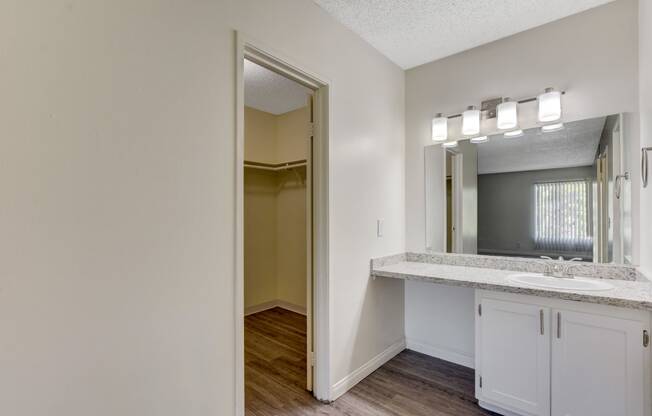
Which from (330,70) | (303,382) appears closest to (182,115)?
(330,70)

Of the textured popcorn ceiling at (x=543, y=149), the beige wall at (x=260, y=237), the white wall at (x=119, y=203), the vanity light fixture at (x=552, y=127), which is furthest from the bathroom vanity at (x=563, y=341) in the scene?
the beige wall at (x=260, y=237)

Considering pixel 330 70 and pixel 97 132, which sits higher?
pixel 330 70

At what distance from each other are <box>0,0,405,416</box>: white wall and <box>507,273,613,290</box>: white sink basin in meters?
1.80

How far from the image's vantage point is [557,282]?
2.01m

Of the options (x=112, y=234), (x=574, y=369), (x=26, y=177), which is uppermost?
(x=26, y=177)

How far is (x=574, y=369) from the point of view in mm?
1710

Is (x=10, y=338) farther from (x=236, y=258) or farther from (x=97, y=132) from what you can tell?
(x=236, y=258)

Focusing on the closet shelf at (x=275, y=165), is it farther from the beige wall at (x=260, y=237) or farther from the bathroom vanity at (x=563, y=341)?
the bathroom vanity at (x=563, y=341)

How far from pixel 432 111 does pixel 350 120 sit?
3.05 ft

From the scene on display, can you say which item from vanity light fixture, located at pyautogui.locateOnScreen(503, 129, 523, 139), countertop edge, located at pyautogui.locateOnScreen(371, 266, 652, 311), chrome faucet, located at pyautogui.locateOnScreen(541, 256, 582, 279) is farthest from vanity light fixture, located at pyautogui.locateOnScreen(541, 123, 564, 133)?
countertop edge, located at pyautogui.locateOnScreen(371, 266, 652, 311)

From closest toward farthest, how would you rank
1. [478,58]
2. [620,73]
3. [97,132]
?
1. [97,132]
2. [620,73]
3. [478,58]

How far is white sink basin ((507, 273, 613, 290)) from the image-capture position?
1.85m

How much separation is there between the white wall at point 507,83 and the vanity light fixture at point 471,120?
10cm

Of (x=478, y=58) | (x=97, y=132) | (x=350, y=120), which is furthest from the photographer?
(x=478, y=58)
